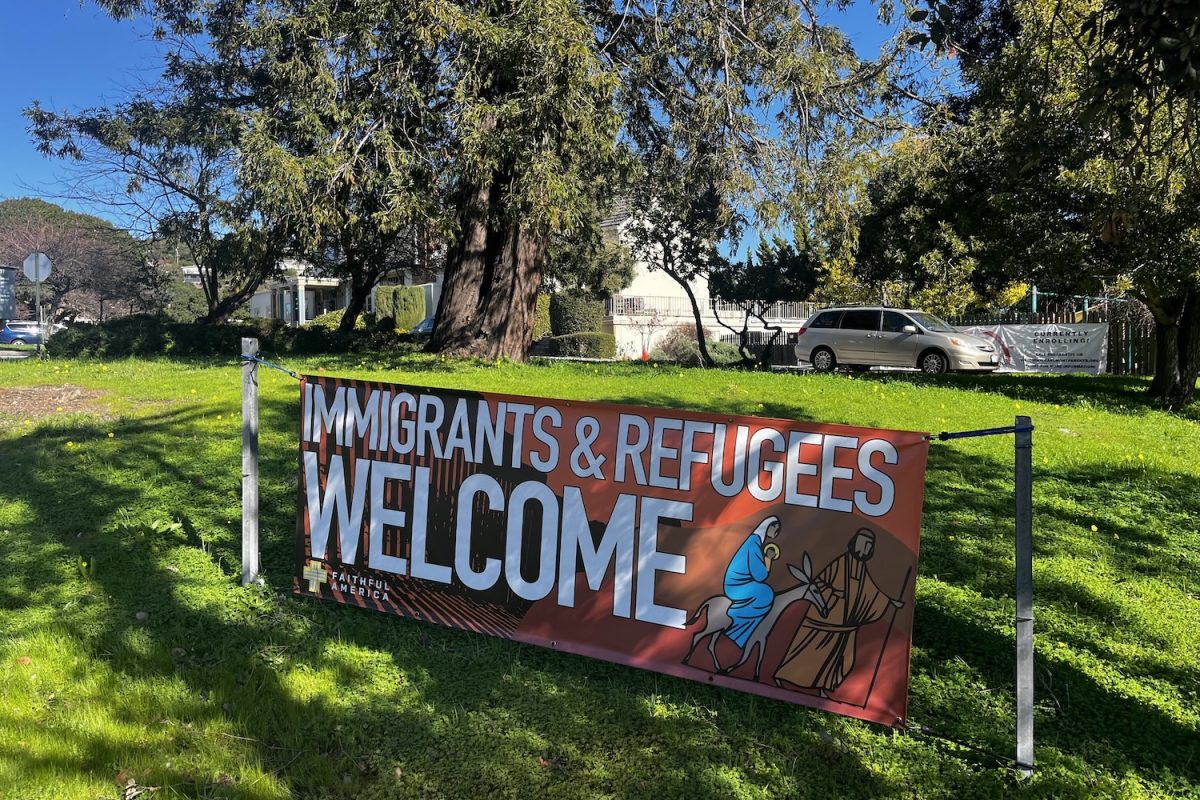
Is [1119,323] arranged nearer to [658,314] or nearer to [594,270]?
[594,270]

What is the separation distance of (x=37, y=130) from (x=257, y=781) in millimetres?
23042

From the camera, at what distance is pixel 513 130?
34.7 feet

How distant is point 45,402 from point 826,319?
54.4 ft

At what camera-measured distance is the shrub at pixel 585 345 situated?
33.8 m

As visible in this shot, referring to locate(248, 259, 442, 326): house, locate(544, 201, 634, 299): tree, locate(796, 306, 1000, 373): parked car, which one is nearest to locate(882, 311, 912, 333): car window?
locate(796, 306, 1000, 373): parked car

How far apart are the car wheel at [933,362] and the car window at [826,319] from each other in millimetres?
2460

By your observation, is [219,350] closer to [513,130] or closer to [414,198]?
[414,198]

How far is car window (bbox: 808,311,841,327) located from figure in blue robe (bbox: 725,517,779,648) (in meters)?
18.1

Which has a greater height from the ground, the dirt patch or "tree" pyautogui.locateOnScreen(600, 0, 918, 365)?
"tree" pyautogui.locateOnScreen(600, 0, 918, 365)

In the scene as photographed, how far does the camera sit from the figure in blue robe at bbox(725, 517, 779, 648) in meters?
3.24

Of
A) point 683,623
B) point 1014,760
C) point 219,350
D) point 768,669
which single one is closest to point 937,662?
point 1014,760

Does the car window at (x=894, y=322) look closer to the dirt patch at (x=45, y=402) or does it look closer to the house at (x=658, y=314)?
the house at (x=658, y=314)

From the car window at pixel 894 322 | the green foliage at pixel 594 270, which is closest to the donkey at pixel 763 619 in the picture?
the car window at pixel 894 322

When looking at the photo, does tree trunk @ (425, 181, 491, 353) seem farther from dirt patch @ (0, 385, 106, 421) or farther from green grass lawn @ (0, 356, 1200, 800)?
green grass lawn @ (0, 356, 1200, 800)
